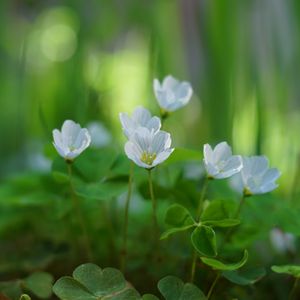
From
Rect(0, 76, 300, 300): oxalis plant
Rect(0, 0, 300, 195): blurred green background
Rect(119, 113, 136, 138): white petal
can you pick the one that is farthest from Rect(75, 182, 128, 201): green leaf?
Rect(0, 0, 300, 195): blurred green background

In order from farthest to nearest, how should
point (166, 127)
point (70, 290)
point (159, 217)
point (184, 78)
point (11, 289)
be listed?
point (184, 78) → point (166, 127) → point (159, 217) → point (11, 289) → point (70, 290)

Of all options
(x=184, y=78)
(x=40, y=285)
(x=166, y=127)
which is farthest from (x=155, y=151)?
(x=184, y=78)

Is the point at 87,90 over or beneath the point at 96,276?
over

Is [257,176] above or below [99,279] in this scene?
above

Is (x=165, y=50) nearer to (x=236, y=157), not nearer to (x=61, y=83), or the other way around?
(x=61, y=83)

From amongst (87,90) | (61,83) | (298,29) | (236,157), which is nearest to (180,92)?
(236,157)

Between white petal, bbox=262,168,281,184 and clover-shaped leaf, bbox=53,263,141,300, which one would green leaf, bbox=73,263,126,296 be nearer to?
clover-shaped leaf, bbox=53,263,141,300

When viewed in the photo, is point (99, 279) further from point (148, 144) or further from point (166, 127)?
point (166, 127)

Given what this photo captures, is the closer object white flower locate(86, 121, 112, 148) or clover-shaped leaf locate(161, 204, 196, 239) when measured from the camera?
clover-shaped leaf locate(161, 204, 196, 239)
